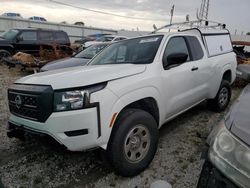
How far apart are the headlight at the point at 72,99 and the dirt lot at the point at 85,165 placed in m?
0.54

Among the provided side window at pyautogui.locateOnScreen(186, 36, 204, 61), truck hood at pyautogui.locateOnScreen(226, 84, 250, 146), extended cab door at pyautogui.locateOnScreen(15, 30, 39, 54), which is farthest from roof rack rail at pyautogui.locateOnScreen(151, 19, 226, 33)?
extended cab door at pyautogui.locateOnScreen(15, 30, 39, 54)

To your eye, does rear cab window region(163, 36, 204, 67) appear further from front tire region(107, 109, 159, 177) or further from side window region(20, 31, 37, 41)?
side window region(20, 31, 37, 41)

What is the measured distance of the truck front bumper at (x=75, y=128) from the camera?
2586 mm

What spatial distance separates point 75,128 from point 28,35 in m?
12.4

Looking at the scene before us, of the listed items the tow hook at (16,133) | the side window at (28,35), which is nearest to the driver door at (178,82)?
the tow hook at (16,133)

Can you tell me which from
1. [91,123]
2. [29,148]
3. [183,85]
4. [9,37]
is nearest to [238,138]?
[91,123]

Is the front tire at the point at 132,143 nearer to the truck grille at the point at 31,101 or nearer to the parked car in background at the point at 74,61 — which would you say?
the truck grille at the point at 31,101

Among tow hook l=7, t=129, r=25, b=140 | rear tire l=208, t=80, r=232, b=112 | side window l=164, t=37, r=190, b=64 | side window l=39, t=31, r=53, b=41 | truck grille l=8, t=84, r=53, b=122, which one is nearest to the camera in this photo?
truck grille l=8, t=84, r=53, b=122

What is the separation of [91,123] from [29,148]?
5.99 ft

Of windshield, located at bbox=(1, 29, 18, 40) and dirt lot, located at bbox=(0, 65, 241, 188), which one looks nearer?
dirt lot, located at bbox=(0, 65, 241, 188)

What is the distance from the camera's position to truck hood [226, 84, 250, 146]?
1505 mm

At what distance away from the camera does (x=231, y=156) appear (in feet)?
4.92

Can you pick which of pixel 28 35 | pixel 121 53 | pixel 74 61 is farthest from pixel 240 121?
pixel 28 35

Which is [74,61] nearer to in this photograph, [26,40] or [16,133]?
[16,133]
